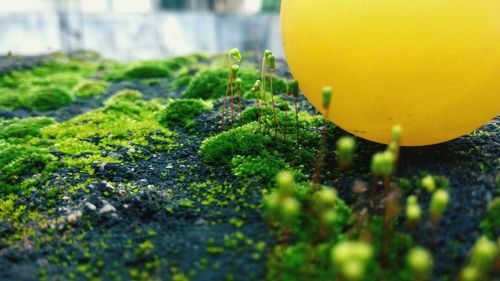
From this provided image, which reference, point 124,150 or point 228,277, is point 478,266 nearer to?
point 228,277

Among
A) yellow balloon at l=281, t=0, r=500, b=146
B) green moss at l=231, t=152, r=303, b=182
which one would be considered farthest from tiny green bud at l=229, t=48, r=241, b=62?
green moss at l=231, t=152, r=303, b=182

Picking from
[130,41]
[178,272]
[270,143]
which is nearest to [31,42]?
[130,41]

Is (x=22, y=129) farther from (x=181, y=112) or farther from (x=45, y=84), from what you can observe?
(x=45, y=84)

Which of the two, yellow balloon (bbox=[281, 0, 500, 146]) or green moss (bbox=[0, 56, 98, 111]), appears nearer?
yellow balloon (bbox=[281, 0, 500, 146])

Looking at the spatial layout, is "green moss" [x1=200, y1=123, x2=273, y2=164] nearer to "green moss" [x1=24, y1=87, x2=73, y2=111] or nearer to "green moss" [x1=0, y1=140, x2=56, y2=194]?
"green moss" [x1=0, y1=140, x2=56, y2=194]

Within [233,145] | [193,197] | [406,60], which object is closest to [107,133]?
[233,145]

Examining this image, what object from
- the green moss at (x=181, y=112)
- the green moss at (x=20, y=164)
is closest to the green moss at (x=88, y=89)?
the green moss at (x=181, y=112)

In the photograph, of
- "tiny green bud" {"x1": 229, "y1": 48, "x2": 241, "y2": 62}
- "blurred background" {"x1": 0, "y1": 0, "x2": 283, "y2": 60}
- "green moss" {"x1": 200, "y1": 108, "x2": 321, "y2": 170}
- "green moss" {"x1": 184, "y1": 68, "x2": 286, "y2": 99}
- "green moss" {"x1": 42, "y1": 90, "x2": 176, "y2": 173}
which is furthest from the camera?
"blurred background" {"x1": 0, "y1": 0, "x2": 283, "y2": 60}
